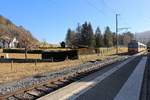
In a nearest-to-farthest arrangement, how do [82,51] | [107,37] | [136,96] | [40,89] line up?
[136,96] → [40,89] → [82,51] → [107,37]

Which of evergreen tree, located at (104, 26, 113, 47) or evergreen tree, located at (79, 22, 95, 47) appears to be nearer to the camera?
evergreen tree, located at (79, 22, 95, 47)

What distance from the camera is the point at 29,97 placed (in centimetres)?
1519

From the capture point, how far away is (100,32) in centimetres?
17150

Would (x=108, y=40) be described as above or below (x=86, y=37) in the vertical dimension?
below

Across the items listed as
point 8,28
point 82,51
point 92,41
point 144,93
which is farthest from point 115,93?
point 92,41

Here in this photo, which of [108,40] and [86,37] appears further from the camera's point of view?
[108,40]

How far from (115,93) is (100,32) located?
513 ft

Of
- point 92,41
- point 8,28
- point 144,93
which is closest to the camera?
point 144,93

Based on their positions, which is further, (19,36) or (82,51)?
(19,36)

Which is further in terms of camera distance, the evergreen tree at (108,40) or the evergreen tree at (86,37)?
the evergreen tree at (108,40)

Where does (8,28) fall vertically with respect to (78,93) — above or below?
above

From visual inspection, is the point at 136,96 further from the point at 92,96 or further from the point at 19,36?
the point at 19,36

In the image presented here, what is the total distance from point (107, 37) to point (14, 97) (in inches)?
5958

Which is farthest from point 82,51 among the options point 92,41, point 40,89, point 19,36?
point 40,89
